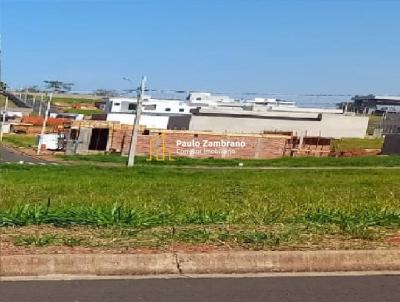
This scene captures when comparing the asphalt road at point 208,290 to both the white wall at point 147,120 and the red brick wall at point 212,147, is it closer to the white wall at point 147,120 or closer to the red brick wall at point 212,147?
the red brick wall at point 212,147

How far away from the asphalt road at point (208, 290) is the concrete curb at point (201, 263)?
0.26 meters

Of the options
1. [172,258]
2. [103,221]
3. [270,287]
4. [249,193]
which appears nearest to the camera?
[270,287]

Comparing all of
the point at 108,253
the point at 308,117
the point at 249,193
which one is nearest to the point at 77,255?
the point at 108,253

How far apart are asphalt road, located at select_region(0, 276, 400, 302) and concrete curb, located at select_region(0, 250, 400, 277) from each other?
0.87ft

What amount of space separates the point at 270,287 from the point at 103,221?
266cm

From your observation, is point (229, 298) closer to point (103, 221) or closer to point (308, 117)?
point (103, 221)

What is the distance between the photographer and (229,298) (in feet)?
17.9

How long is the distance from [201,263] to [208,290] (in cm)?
66

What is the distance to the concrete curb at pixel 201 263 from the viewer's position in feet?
20.0

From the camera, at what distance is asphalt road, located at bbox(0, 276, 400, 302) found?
5398mm

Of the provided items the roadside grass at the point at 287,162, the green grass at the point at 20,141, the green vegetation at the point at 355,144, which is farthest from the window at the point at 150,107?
the roadside grass at the point at 287,162

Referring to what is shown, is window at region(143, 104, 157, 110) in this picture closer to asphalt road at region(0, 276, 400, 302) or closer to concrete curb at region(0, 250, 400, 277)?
concrete curb at region(0, 250, 400, 277)

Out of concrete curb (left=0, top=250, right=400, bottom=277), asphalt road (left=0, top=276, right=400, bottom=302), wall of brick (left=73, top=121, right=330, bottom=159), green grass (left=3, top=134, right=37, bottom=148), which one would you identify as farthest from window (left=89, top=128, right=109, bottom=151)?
asphalt road (left=0, top=276, right=400, bottom=302)

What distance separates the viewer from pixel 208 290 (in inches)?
224
